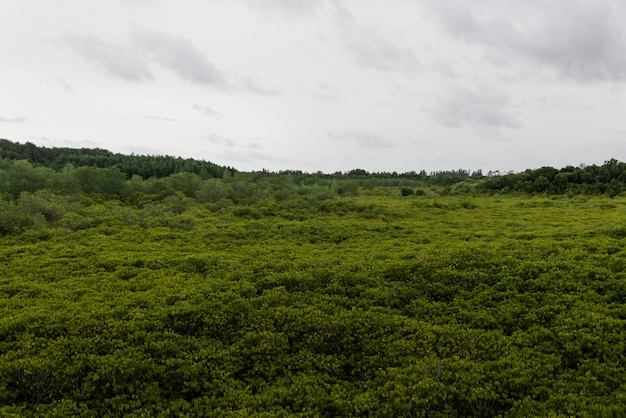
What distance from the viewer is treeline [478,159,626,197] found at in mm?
57406

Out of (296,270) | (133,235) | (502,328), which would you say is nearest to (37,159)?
(133,235)

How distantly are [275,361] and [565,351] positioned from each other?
6.46 metres

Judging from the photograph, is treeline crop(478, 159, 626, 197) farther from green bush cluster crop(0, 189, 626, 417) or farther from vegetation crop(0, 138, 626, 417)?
green bush cluster crop(0, 189, 626, 417)

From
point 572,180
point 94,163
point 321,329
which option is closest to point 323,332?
point 321,329

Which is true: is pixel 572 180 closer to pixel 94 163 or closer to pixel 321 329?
pixel 321 329

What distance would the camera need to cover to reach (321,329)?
11.3 m

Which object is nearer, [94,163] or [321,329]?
[321,329]

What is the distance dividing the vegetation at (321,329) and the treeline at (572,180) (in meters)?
43.7

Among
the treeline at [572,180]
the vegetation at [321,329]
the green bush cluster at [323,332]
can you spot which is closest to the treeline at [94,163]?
the treeline at [572,180]

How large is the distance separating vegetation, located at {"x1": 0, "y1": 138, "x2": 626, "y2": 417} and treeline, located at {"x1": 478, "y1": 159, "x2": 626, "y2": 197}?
1722 inches

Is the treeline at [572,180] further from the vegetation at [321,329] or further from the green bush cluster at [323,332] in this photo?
the green bush cluster at [323,332]

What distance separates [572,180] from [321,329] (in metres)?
63.2

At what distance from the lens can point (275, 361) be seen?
10102 millimetres

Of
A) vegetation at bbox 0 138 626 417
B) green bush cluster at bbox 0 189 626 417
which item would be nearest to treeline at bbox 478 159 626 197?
vegetation at bbox 0 138 626 417
